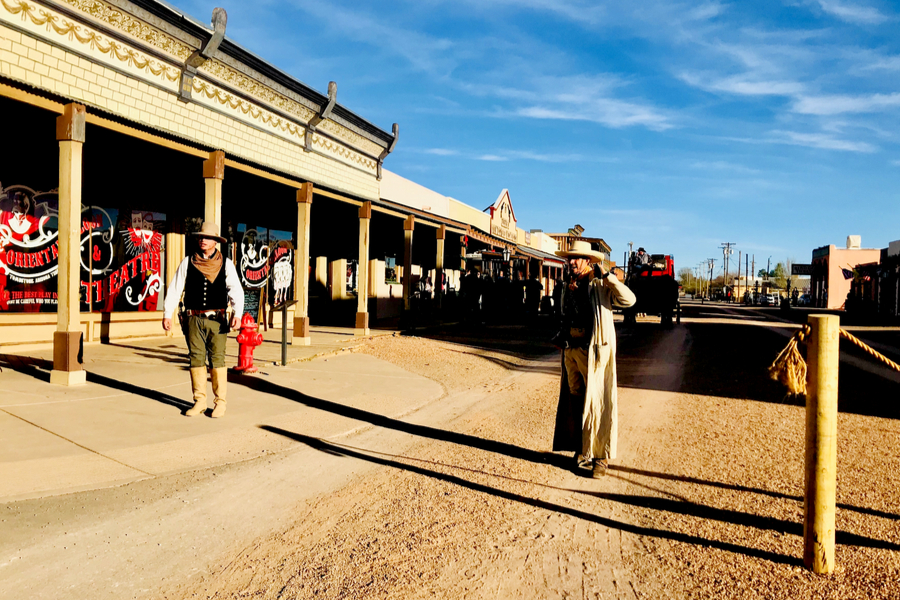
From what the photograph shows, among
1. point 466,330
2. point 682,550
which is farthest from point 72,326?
point 466,330


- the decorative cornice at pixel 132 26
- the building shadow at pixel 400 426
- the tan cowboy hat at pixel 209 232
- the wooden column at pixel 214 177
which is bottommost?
the building shadow at pixel 400 426

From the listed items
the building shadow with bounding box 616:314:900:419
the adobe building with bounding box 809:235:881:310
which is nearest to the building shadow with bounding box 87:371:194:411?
the building shadow with bounding box 616:314:900:419

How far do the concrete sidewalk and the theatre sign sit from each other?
22.1 m

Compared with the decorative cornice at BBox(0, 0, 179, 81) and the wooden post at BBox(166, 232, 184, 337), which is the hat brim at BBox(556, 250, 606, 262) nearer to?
the decorative cornice at BBox(0, 0, 179, 81)

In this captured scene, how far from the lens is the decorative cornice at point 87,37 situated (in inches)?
316

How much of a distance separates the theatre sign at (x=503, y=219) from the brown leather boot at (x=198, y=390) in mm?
25636

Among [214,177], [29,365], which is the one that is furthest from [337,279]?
[29,365]

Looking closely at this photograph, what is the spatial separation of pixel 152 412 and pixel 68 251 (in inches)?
98.6

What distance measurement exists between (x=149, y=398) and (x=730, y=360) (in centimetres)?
1075

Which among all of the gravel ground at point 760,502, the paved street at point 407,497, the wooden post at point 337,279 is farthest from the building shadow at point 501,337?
the gravel ground at point 760,502

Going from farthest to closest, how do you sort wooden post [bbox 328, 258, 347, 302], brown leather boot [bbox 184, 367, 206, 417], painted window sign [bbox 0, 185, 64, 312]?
Answer: wooden post [bbox 328, 258, 347, 302], painted window sign [bbox 0, 185, 64, 312], brown leather boot [bbox 184, 367, 206, 417]

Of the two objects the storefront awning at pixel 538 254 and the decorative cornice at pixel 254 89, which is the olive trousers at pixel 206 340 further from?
the storefront awning at pixel 538 254

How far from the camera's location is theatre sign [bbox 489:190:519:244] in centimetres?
3284

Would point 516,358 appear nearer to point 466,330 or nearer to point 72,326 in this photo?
point 466,330
